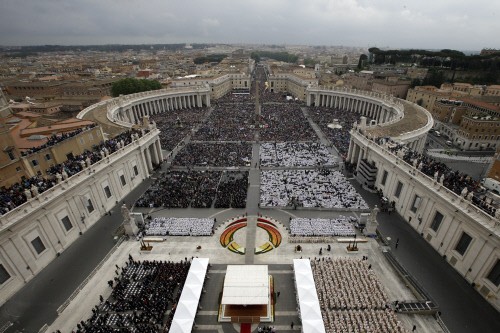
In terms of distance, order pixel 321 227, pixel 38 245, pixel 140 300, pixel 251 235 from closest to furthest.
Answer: pixel 140 300 → pixel 38 245 → pixel 251 235 → pixel 321 227

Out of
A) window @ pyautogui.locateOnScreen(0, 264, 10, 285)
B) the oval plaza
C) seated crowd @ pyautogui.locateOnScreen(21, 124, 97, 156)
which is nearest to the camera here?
the oval plaza

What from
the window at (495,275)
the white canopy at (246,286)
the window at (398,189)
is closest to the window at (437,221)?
the window at (495,275)

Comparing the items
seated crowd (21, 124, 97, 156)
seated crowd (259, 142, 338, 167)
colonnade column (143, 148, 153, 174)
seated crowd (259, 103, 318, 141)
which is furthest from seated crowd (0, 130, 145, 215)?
seated crowd (259, 103, 318, 141)

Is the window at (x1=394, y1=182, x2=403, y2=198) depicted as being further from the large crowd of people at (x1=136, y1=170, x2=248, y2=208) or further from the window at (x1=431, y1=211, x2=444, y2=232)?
the large crowd of people at (x1=136, y1=170, x2=248, y2=208)

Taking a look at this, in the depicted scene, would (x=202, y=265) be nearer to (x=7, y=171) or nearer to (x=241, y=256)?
(x=241, y=256)

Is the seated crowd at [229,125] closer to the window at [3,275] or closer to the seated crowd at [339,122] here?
the seated crowd at [339,122]

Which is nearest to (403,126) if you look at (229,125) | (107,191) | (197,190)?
(197,190)

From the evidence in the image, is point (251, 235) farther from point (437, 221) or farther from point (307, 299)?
point (437, 221)
